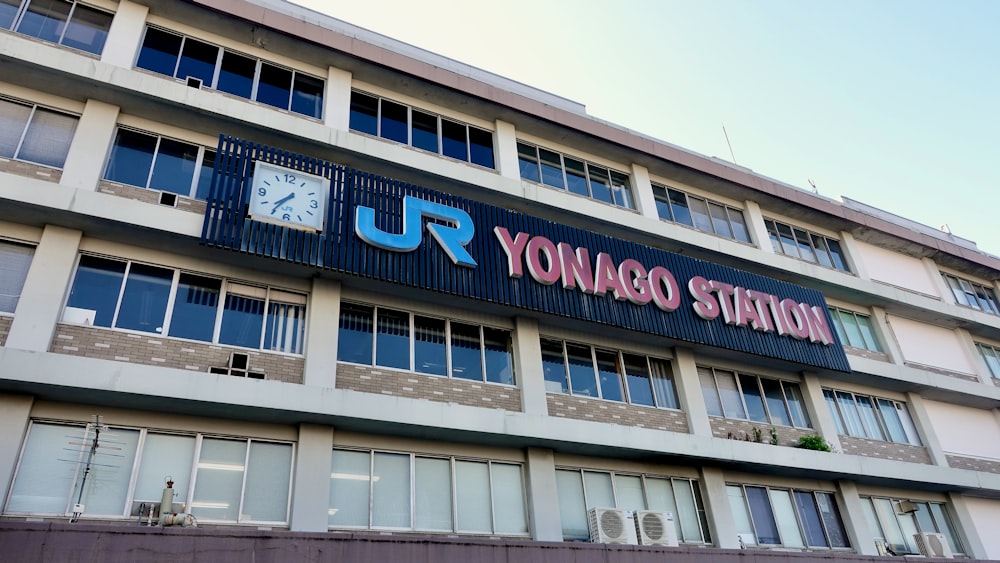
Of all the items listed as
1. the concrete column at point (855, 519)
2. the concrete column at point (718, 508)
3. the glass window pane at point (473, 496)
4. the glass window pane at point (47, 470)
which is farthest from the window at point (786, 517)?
the glass window pane at point (47, 470)

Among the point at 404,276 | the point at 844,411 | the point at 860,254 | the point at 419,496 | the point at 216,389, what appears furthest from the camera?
the point at 860,254

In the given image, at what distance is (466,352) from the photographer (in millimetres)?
15695

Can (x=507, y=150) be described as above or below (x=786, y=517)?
above

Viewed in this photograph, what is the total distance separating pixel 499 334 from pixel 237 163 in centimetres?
680

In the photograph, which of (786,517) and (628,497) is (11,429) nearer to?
(628,497)

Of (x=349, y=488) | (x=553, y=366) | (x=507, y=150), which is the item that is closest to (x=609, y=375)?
(x=553, y=366)

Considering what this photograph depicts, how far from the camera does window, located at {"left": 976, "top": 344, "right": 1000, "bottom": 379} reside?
2562cm

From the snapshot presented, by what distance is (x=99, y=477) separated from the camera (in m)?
11.3

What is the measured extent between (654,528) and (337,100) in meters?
12.0

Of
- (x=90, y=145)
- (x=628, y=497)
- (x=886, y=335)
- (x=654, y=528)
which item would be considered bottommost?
(x=654, y=528)

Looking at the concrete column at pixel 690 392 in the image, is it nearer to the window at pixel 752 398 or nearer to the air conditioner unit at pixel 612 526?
the window at pixel 752 398

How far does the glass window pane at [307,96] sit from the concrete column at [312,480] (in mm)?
7668

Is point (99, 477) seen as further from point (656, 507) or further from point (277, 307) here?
point (656, 507)

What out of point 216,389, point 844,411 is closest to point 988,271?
point 844,411
